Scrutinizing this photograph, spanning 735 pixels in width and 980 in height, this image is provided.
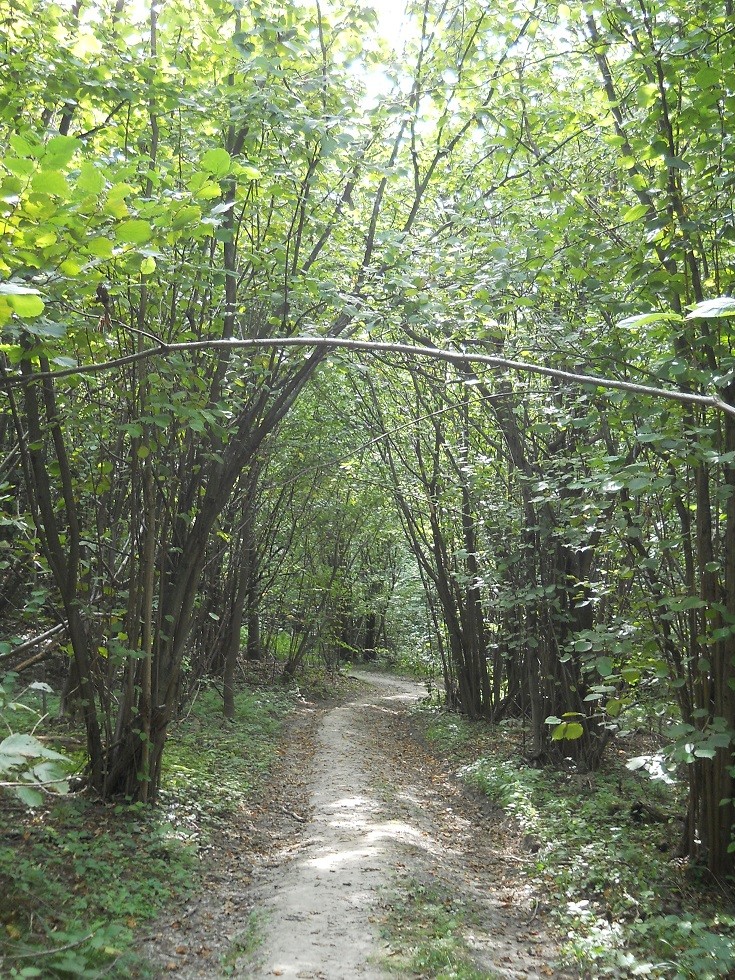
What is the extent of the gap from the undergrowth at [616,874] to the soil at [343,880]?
212 mm

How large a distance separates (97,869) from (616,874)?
362 centimetres

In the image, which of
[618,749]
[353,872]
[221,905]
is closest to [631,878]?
[353,872]

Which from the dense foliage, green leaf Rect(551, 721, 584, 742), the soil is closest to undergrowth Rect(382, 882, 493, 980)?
the soil

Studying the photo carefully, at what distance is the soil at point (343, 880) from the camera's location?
14.5 ft

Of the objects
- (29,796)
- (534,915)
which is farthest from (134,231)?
(534,915)

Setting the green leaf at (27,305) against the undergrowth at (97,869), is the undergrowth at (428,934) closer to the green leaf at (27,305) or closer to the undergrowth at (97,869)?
the undergrowth at (97,869)

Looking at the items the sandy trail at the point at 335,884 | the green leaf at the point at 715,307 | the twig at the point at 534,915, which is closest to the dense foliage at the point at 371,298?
the green leaf at the point at 715,307

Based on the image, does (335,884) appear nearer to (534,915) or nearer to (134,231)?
(534,915)

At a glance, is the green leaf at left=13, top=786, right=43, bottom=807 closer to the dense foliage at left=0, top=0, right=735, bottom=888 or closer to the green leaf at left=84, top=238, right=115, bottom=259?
the dense foliage at left=0, top=0, right=735, bottom=888

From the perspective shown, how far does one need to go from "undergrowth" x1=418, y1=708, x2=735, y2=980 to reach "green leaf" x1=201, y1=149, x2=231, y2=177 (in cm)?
450

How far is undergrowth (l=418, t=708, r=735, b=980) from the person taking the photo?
428 centimetres

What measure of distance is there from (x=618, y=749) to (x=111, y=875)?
21.4 ft

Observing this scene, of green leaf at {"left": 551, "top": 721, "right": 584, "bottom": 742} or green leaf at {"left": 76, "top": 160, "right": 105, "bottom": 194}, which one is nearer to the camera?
green leaf at {"left": 76, "top": 160, "right": 105, "bottom": 194}

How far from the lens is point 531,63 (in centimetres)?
676
